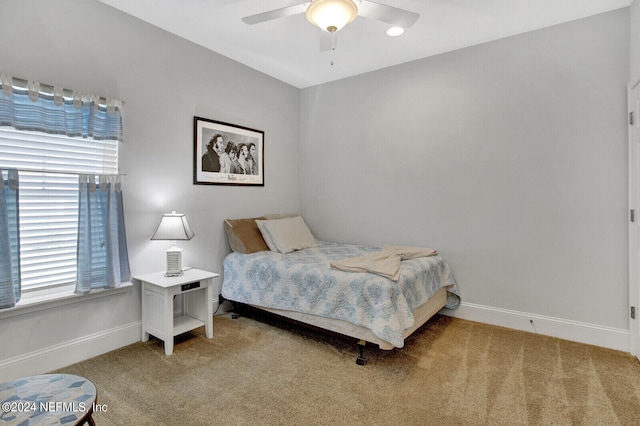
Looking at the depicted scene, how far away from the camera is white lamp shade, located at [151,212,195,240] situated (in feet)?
8.86

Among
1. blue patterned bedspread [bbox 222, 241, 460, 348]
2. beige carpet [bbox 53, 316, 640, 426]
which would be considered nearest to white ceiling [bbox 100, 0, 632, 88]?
blue patterned bedspread [bbox 222, 241, 460, 348]

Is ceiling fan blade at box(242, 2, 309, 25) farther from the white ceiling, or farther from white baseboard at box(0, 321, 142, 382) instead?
white baseboard at box(0, 321, 142, 382)

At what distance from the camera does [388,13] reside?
81.6 inches

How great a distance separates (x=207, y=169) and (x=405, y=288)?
2.26 m

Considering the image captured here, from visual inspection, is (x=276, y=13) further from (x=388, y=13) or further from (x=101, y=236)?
(x=101, y=236)

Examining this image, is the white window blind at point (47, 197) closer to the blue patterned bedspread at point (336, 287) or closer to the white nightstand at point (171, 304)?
the white nightstand at point (171, 304)

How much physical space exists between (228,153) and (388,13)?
2.16 m

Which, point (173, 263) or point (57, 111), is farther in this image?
point (173, 263)

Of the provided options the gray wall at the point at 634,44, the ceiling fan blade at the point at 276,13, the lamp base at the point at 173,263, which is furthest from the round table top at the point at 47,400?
the gray wall at the point at 634,44

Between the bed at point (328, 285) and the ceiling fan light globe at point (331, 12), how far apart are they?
168cm

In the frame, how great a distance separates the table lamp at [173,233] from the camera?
271cm

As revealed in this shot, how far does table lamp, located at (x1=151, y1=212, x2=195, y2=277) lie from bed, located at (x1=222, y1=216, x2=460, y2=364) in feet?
2.09

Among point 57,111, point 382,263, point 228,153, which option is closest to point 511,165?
point 382,263

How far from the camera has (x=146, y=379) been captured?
218 cm
